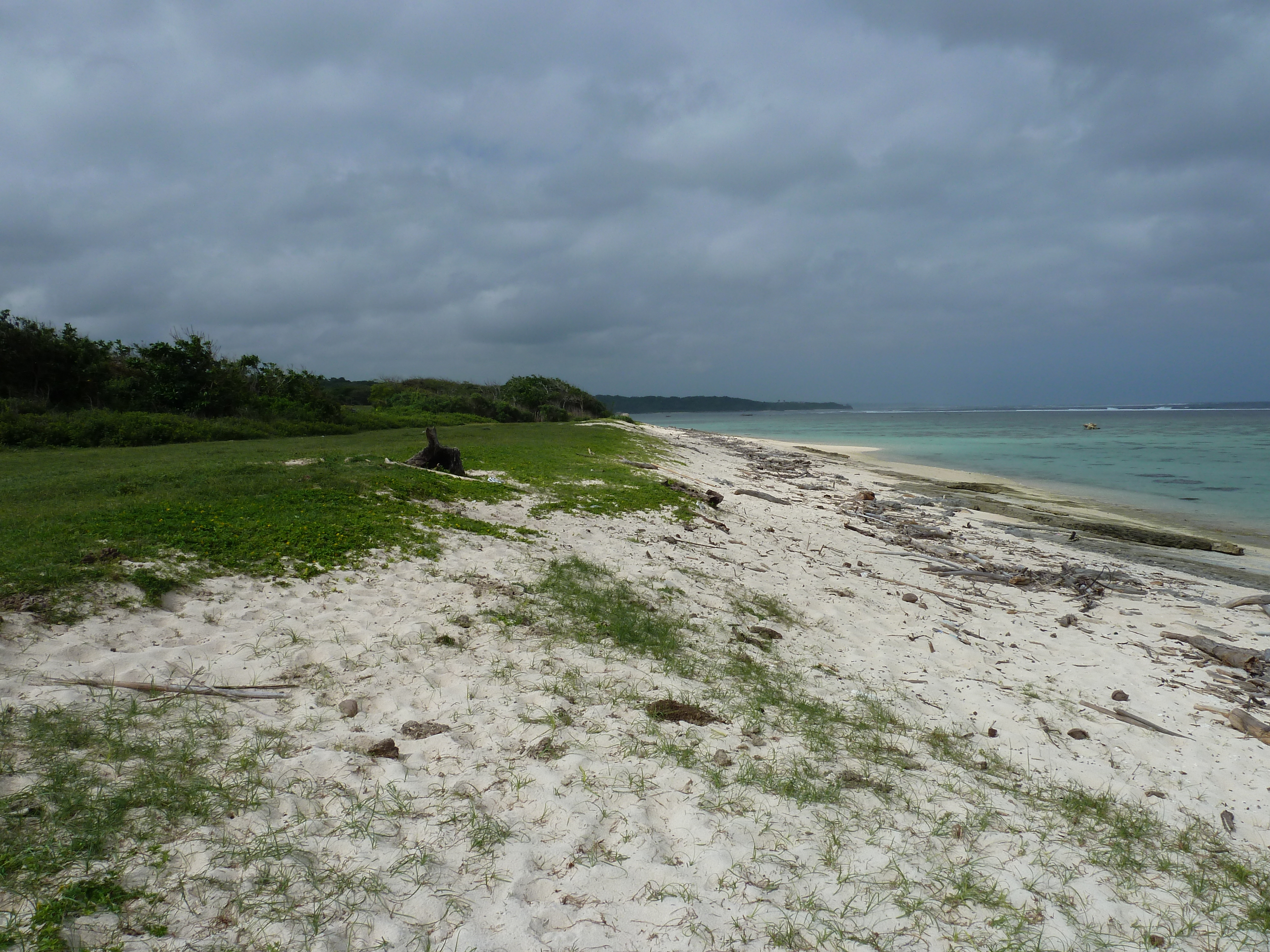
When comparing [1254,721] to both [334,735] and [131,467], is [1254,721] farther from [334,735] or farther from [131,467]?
[131,467]

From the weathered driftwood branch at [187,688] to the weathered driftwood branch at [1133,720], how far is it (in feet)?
25.4

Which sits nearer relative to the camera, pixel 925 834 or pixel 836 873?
pixel 836 873

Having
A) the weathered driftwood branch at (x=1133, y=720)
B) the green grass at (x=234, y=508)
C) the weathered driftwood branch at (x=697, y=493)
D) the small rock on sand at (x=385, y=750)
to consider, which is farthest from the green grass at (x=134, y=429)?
the weathered driftwood branch at (x=1133, y=720)

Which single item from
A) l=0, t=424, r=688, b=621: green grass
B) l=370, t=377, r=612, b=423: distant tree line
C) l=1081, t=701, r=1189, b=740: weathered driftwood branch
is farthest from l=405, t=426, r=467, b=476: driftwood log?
l=370, t=377, r=612, b=423: distant tree line

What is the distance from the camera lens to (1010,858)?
3.83 meters

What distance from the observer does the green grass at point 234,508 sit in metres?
6.56

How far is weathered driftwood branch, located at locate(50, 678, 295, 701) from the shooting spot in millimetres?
4664

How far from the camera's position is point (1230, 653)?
775cm

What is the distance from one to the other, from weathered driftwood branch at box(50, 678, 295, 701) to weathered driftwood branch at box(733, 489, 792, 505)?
46.9 feet

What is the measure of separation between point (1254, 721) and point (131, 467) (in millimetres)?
17805

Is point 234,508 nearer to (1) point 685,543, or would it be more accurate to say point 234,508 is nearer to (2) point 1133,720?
(1) point 685,543

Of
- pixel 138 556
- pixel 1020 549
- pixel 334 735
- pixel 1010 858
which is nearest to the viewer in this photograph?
pixel 1010 858

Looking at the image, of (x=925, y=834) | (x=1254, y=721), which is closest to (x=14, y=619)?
(x=925, y=834)

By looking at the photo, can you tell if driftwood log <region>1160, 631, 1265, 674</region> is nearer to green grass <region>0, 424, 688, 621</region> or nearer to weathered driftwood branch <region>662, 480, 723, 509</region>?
green grass <region>0, 424, 688, 621</region>
